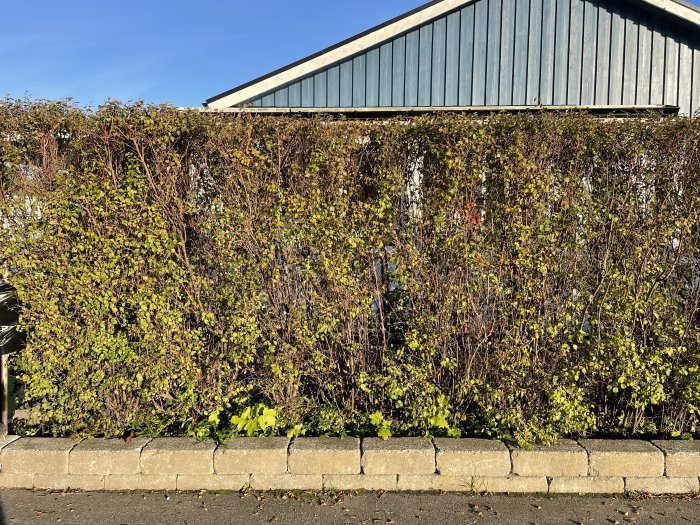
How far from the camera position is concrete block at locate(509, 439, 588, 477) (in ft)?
10.6

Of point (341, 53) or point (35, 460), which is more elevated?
point (341, 53)

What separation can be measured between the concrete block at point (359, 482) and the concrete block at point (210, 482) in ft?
1.77

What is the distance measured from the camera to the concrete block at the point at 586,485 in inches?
127

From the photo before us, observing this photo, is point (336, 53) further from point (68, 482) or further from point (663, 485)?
point (663, 485)

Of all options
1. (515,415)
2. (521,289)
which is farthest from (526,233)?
(515,415)

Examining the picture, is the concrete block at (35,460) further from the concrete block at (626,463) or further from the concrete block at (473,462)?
the concrete block at (626,463)

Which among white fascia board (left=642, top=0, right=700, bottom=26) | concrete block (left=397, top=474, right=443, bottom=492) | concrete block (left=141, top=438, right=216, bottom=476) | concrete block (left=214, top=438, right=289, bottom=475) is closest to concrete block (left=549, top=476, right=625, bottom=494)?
concrete block (left=397, top=474, right=443, bottom=492)

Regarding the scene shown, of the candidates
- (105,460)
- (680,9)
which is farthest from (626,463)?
(680,9)

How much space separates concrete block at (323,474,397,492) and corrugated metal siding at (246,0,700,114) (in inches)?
231

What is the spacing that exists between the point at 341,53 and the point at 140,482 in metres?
6.37

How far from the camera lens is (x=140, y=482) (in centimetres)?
332

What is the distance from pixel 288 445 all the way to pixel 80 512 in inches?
50.7

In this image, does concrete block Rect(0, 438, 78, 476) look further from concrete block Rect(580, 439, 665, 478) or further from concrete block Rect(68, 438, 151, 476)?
concrete block Rect(580, 439, 665, 478)

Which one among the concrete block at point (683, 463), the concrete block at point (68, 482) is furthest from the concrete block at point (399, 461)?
the concrete block at point (68, 482)
